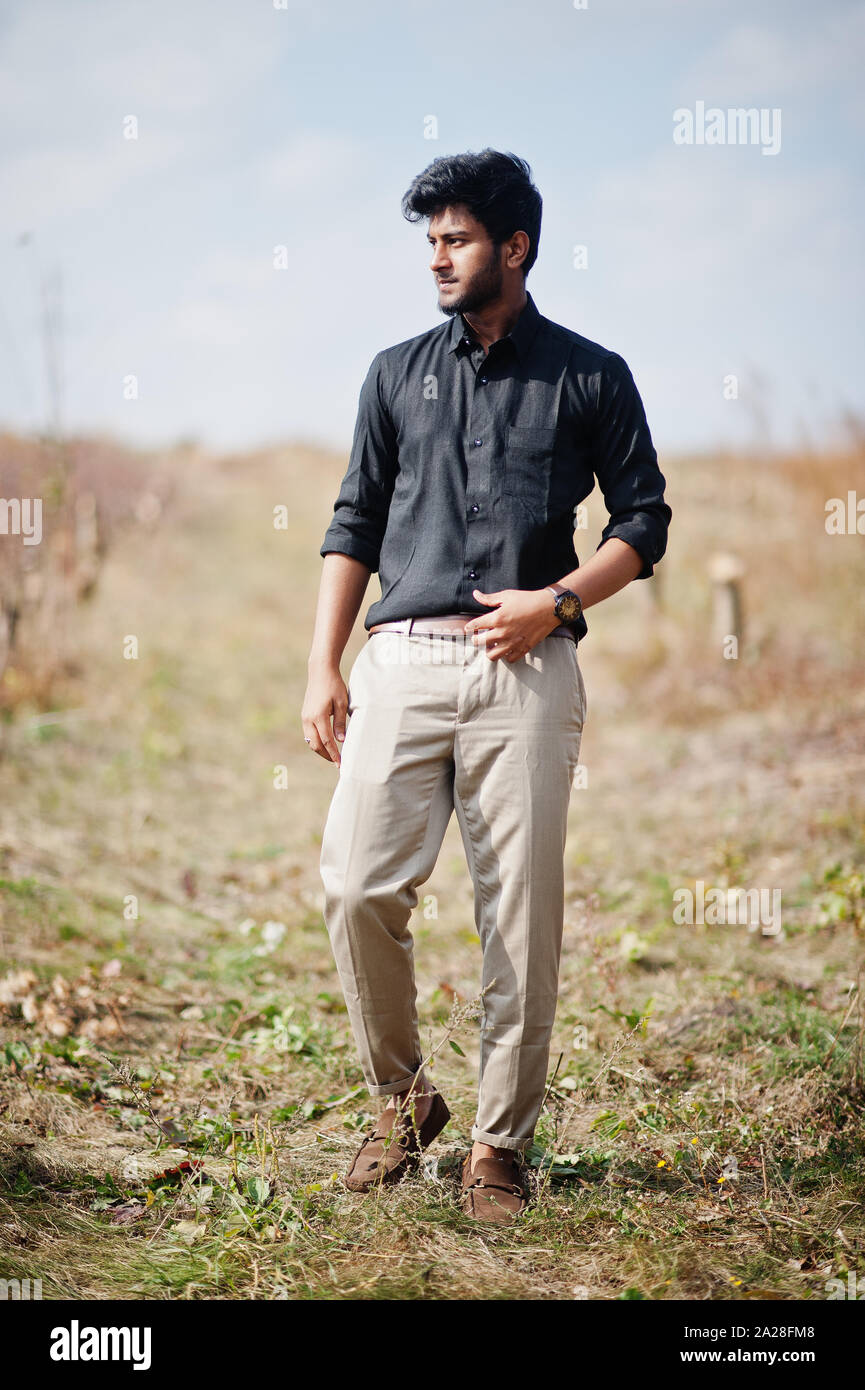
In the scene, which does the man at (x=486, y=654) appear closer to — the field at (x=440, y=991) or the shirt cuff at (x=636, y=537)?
the shirt cuff at (x=636, y=537)

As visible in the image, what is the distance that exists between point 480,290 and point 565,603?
27.9 inches

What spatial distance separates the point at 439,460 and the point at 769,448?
22.7ft

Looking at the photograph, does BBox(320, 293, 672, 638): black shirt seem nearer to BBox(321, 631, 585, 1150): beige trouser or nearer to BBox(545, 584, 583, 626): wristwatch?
BBox(545, 584, 583, 626): wristwatch

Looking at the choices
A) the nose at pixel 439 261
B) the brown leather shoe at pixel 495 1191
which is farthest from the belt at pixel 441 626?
the brown leather shoe at pixel 495 1191

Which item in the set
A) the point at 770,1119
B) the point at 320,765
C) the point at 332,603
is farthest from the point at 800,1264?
the point at 320,765

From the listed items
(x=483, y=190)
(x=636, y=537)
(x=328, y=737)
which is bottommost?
(x=328, y=737)

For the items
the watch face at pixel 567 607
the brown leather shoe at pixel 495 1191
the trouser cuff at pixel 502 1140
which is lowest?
the brown leather shoe at pixel 495 1191

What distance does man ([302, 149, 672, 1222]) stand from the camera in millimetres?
2309

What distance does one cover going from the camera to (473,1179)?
2.39m

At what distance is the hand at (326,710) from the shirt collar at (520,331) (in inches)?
31.2

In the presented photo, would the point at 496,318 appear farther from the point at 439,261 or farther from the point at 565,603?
the point at 565,603

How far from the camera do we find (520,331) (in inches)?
95.2

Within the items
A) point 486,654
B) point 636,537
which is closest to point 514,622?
point 486,654

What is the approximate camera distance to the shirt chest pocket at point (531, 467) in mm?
2338
